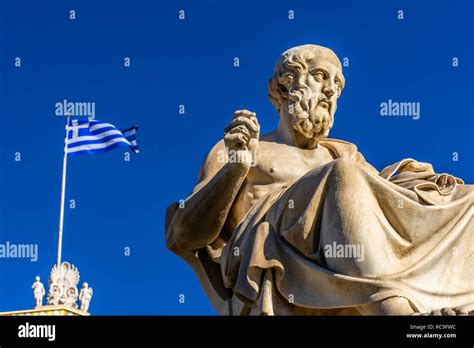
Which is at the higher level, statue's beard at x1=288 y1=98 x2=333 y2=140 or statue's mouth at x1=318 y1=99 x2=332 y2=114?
statue's mouth at x1=318 y1=99 x2=332 y2=114

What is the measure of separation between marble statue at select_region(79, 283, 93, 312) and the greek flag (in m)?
15.9

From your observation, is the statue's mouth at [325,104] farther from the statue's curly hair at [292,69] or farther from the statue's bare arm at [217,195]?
the statue's bare arm at [217,195]

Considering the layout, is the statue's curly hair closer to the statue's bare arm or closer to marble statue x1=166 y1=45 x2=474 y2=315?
marble statue x1=166 y1=45 x2=474 y2=315

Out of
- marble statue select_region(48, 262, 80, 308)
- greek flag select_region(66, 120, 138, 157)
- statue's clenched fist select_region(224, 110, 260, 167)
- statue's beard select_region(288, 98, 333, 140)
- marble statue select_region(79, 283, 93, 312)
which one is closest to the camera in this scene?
statue's clenched fist select_region(224, 110, 260, 167)

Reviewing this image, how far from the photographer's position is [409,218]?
9164 mm

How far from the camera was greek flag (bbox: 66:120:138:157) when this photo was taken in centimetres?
2834

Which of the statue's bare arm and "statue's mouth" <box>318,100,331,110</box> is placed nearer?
the statue's bare arm

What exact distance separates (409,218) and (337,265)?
2.26ft
